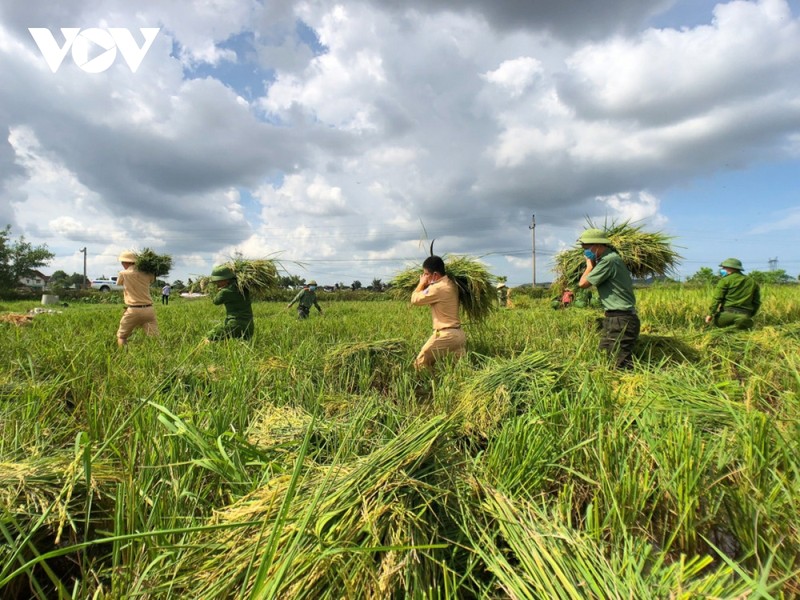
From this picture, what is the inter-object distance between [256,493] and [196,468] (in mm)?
446

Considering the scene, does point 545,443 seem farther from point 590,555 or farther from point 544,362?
point 544,362

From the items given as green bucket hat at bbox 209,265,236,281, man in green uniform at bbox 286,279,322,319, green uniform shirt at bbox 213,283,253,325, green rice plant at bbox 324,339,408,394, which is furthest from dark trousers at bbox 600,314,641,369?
man in green uniform at bbox 286,279,322,319

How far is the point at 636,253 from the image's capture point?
5363 mm

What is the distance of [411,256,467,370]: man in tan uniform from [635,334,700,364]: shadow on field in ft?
6.78

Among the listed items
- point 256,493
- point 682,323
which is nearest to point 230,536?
point 256,493

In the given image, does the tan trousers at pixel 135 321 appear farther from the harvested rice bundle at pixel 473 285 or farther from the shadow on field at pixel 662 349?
the shadow on field at pixel 662 349

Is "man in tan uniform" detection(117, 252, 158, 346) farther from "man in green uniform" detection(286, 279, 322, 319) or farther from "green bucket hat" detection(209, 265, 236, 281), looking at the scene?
"man in green uniform" detection(286, 279, 322, 319)

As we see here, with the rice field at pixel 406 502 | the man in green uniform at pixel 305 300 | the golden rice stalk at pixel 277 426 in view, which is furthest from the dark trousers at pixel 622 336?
the man in green uniform at pixel 305 300

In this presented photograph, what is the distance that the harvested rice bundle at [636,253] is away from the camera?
5.41 meters

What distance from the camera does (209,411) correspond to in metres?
2.15

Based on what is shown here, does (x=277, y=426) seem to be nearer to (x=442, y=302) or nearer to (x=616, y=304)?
(x=442, y=302)

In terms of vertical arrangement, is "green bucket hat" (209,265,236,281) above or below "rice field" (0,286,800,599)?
above

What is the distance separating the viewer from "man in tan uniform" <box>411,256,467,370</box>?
4.10 m

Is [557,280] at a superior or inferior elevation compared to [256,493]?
superior
